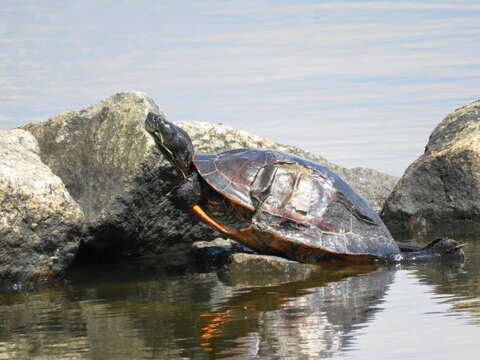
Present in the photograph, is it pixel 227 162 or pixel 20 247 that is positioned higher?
pixel 227 162

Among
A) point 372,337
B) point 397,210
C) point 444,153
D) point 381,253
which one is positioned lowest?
point 372,337

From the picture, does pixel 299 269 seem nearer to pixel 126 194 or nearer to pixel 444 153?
pixel 126 194

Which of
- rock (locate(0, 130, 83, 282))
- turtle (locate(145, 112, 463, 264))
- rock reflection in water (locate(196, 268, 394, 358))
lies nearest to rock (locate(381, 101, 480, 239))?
turtle (locate(145, 112, 463, 264))

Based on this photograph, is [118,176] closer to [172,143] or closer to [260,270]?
[172,143]

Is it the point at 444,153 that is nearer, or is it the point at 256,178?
the point at 256,178

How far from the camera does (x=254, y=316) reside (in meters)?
5.72

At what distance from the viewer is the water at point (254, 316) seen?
15.2 feet

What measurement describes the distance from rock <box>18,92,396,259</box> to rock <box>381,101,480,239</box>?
11.1 feet

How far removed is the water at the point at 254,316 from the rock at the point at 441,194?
2.88 metres

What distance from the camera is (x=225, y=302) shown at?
6430mm

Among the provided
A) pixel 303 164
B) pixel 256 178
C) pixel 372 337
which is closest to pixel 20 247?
pixel 256 178

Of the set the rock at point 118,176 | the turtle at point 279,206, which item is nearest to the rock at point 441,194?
the turtle at point 279,206

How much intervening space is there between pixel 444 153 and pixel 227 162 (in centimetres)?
450

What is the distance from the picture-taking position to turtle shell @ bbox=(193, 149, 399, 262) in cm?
817
